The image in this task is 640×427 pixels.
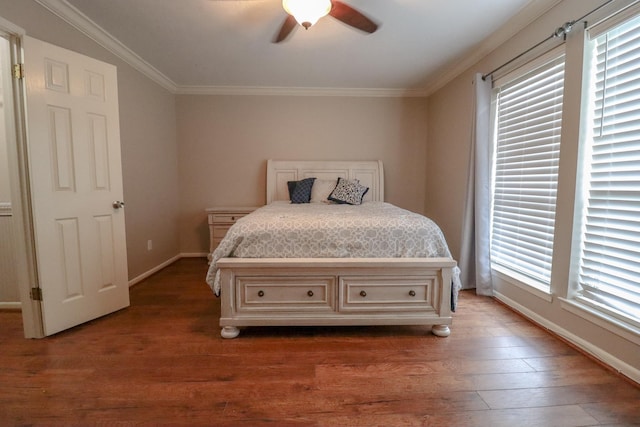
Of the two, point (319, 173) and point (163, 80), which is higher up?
point (163, 80)

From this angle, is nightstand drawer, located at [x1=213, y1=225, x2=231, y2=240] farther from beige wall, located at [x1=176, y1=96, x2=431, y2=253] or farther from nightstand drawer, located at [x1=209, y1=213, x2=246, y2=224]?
beige wall, located at [x1=176, y1=96, x2=431, y2=253]

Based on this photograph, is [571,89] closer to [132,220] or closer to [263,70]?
[263,70]

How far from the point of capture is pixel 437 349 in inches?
69.3

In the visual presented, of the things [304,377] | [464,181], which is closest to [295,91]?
[464,181]

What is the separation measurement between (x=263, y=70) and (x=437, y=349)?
129 inches

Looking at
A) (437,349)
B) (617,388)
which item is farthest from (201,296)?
(617,388)

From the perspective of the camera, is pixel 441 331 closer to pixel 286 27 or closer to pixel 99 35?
pixel 286 27

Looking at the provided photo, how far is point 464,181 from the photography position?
3021mm

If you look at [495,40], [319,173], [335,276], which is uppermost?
[495,40]

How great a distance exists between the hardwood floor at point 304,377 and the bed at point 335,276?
17 cm

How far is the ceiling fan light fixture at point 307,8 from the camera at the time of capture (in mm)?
1684

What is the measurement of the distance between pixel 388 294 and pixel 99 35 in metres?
3.25

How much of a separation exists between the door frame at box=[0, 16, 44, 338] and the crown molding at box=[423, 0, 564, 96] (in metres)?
3.48

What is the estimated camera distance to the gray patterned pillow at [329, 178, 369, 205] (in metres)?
3.29
